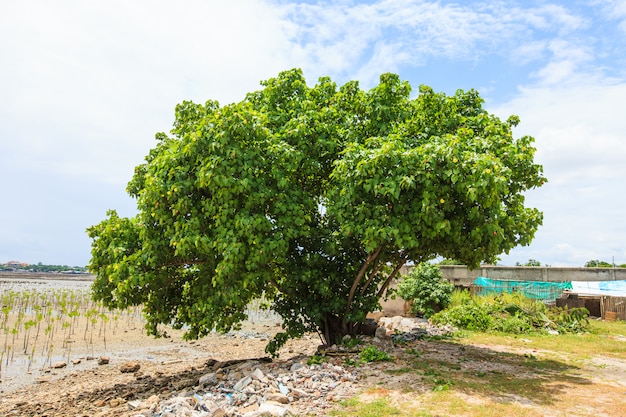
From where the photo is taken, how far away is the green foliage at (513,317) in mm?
16531

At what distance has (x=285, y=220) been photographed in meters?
9.73

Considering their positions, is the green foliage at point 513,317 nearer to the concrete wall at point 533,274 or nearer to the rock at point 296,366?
the concrete wall at point 533,274

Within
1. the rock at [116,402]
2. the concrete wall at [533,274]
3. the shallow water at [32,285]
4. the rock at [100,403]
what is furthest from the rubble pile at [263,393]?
the shallow water at [32,285]

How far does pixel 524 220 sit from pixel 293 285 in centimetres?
572

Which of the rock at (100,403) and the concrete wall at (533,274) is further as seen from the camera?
the concrete wall at (533,274)

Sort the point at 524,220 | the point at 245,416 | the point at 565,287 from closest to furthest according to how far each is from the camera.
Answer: the point at 245,416 → the point at 524,220 → the point at 565,287

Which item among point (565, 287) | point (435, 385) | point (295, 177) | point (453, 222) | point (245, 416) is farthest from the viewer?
point (565, 287)

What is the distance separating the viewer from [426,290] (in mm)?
20156

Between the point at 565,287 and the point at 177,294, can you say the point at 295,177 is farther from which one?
the point at 565,287

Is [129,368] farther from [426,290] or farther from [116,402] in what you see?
[426,290]

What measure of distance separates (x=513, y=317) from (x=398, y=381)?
401 inches

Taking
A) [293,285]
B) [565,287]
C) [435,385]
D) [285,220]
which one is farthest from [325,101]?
[565,287]

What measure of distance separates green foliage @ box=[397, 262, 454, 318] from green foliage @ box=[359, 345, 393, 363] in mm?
9950

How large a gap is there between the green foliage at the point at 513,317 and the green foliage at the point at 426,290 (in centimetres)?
87
